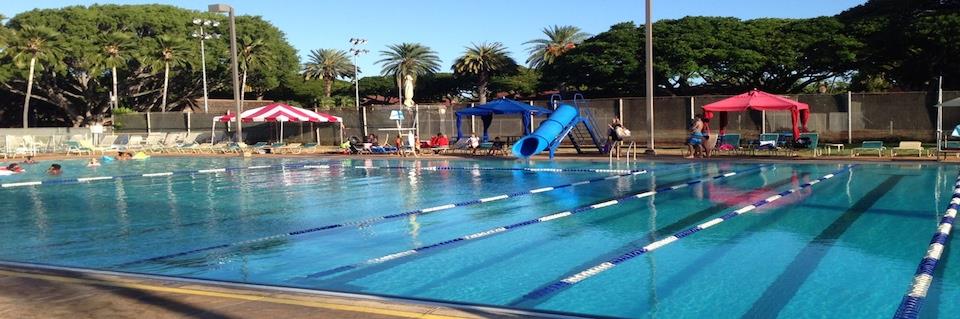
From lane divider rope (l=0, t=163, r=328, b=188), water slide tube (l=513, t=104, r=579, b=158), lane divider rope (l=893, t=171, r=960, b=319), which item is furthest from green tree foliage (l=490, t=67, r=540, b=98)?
lane divider rope (l=893, t=171, r=960, b=319)

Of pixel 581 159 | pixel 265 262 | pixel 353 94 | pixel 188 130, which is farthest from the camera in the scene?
pixel 353 94

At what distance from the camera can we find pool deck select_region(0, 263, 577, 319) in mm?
4730

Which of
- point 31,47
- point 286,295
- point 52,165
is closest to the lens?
point 286,295

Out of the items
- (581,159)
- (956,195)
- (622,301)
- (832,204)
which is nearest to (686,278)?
(622,301)

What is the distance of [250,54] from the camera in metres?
60.8

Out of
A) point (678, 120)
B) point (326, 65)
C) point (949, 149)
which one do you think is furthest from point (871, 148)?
point (326, 65)

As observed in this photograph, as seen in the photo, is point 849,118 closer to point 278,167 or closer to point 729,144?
point 729,144

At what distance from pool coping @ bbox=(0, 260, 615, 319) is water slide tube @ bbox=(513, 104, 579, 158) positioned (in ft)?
52.2

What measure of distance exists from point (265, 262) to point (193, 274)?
2.53 feet

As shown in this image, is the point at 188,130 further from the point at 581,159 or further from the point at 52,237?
the point at 52,237

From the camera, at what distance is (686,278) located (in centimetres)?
632

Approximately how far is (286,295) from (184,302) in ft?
2.22

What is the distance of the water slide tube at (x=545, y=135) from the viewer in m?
21.5

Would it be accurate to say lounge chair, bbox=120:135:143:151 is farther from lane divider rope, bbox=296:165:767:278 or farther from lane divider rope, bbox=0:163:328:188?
lane divider rope, bbox=296:165:767:278
